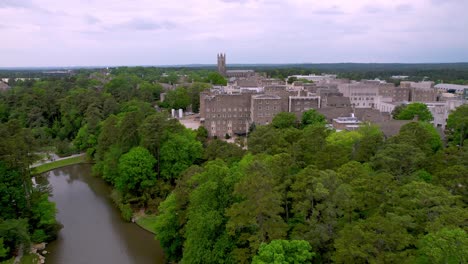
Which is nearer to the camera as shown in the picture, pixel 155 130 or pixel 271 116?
pixel 155 130

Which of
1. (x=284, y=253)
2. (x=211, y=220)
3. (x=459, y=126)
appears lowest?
(x=211, y=220)

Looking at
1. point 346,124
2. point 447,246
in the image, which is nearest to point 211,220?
point 447,246

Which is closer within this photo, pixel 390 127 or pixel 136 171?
pixel 136 171

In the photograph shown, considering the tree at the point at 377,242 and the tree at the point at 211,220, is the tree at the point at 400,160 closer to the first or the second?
the tree at the point at 377,242

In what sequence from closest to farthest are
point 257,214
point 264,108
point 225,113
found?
point 257,214
point 264,108
point 225,113

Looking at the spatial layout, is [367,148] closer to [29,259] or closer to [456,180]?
[456,180]

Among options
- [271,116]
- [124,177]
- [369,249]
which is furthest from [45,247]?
[271,116]

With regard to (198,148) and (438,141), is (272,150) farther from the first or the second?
(438,141)

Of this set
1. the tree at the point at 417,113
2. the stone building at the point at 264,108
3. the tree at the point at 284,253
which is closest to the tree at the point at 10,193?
the tree at the point at 284,253
